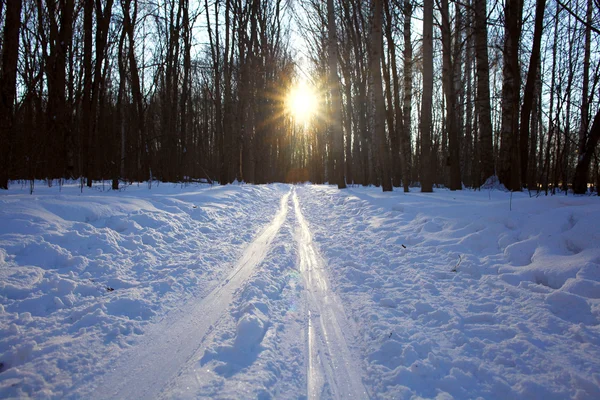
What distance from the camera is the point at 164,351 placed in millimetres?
2008

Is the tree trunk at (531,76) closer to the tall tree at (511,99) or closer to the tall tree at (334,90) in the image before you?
the tall tree at (511,99)

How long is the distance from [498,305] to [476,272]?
754 millimetres

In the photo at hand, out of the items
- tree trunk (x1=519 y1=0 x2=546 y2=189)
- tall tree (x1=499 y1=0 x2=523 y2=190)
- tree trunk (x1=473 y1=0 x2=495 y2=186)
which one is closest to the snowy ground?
tree trunk (x1=519 y1=0 x2=546 y2=189)

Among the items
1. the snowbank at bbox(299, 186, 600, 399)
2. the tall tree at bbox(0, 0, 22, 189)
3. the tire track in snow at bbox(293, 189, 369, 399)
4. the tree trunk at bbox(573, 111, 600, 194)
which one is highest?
the tall tree at bbox(0, 0, 22, 189)

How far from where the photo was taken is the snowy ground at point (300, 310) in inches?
67.4

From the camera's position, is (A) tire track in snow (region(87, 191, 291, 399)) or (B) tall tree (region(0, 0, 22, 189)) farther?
(B) tall tree (region(0, 0, 22, 189))

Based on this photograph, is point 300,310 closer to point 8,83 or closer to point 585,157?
point 585,157

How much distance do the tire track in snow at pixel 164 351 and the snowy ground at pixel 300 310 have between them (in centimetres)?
1

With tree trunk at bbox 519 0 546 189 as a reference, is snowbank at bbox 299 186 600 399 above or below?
below

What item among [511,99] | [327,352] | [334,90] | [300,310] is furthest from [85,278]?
[334,90]

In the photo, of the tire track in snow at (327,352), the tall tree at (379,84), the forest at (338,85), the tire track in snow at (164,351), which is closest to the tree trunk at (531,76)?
the forest at (338,85)

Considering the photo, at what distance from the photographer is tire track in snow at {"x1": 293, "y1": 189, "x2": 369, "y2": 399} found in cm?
168

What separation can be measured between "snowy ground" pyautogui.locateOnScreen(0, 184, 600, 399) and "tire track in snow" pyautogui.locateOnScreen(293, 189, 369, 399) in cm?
1

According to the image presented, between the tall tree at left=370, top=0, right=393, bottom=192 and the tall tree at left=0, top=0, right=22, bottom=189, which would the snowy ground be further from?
the tall tree at left=370, top=0, right=393, bottom=192
